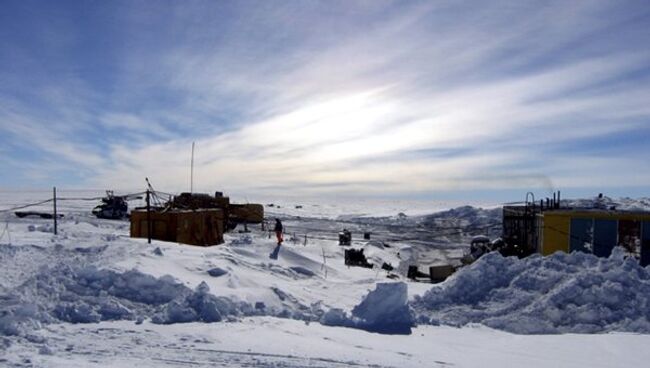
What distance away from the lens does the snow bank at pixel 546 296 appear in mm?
10125

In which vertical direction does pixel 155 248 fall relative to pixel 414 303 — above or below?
above

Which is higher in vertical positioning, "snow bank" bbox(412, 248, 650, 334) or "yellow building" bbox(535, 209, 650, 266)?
"yellow building" bbox(535, 209, 650, 266)

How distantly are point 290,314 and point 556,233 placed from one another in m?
13.1

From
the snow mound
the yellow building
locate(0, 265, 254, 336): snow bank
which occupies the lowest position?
the snow mound

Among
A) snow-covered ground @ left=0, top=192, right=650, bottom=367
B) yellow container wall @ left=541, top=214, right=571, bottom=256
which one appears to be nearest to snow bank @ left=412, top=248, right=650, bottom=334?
snow-covered ground @ left=0, top=192, right=650, bottom=367

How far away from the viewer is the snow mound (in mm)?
9547

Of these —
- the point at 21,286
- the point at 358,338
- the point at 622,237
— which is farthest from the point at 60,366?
the point at 622,237

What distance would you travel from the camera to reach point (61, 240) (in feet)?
44.9

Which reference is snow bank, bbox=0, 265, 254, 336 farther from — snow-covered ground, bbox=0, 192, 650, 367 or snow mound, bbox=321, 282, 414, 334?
snow mound, bbox=321, 282, 414, 334

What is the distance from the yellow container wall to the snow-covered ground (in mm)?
7393

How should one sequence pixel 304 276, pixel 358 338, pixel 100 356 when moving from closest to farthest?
1. pixel 100 356
2. pixel 358 338
3. pixel 304 276

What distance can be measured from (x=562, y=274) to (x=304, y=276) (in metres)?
6.90

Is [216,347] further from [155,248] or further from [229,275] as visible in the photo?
[155,248]

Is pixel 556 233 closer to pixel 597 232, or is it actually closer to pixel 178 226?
pixel 597 232
